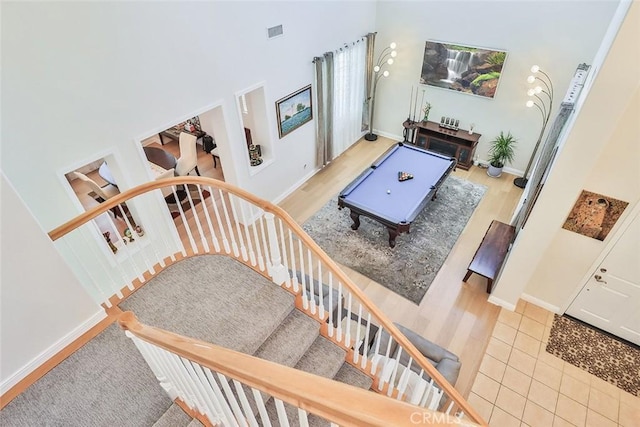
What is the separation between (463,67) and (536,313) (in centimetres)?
457

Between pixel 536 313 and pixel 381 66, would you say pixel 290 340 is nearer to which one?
pixel 536 313

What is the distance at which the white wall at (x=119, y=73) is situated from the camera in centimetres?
306

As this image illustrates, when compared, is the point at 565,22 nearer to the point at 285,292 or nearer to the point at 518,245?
the point at 518,245

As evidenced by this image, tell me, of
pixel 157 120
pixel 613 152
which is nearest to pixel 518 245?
pixel 613 152

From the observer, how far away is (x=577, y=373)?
13.4 feet

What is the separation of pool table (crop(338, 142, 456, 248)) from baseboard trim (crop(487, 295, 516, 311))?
1.47 metres

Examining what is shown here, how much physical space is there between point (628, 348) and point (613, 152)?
252 cm

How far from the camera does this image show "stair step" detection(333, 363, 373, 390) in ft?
9.44

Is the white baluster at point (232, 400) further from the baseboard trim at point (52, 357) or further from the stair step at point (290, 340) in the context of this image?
the baseboard trim at point (52, 357)

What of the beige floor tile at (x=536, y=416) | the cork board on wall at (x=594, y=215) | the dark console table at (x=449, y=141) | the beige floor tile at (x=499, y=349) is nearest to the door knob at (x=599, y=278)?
the cork board on wall at (x=594, y=215)

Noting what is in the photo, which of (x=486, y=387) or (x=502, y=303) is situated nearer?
(x=486, y=387)

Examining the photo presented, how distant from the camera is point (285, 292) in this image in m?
3.01

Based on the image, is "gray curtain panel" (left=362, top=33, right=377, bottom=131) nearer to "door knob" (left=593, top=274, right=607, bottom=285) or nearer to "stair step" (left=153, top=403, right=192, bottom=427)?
"door knob" (left=593, top=274, right=607, bottom=285)

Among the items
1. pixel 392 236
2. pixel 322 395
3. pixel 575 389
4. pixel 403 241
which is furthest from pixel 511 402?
pixel 322 395
